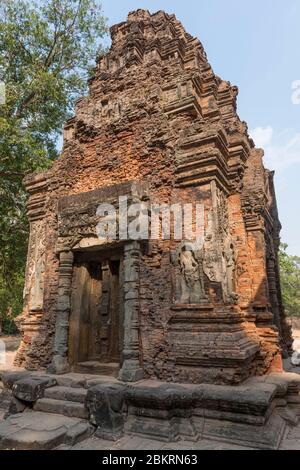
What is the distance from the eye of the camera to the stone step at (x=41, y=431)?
3420 millimetres

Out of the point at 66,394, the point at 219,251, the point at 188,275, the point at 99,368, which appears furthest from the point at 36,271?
the point at 219,251

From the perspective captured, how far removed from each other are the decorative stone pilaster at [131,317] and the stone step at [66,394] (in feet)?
2.03

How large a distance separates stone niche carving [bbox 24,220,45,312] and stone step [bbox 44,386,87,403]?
2.22m

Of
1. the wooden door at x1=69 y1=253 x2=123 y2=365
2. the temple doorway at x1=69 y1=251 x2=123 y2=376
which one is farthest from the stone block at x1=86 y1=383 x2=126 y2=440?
the wooden door at x1=69 y1=253 x2=123 y2=365

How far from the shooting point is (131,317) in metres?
5.10

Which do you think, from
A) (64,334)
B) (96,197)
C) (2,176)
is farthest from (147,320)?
(2,176)

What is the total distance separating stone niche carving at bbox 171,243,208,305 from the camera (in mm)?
5004

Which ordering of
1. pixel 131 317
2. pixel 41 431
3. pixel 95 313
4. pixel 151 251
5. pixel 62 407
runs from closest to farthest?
pixel 41 431, pixel 62 407, pixel 131 317, pixel 151 251, pixel 95 313

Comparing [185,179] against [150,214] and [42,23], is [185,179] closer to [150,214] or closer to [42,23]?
[150,214]

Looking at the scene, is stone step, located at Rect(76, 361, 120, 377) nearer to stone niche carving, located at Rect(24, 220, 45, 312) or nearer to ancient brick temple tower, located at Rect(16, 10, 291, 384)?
ancient brick temple tower, located at Rect(16, 10, 291, 384)

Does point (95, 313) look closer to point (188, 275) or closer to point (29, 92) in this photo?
point (188, 275)

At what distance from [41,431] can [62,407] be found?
69cm

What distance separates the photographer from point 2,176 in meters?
12.8

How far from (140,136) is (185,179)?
4.79ft
